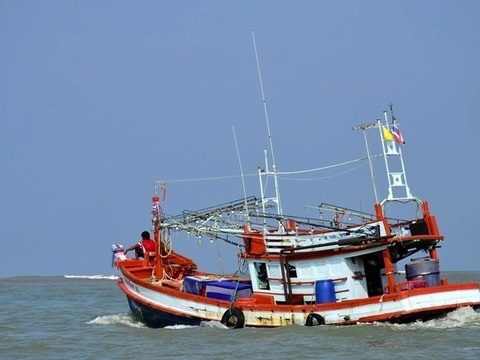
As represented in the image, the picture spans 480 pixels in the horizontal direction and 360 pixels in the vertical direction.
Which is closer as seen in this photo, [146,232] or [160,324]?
[160,324]

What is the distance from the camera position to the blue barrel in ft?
83.1

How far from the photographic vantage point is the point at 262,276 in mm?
27031

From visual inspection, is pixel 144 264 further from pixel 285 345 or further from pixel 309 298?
pixel 285 345

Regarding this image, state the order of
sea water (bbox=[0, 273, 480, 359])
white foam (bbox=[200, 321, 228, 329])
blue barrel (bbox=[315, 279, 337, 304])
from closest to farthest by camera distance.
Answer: sea water (bbox=[0, 273, 480, 359])
blue barrel (bbox=[315, 279, 337, 304])
white foam (bbox=[200, 321, 228, 329])

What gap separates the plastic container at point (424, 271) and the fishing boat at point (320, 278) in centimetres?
3

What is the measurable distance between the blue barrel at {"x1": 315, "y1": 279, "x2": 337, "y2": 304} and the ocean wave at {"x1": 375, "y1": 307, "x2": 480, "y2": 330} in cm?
169

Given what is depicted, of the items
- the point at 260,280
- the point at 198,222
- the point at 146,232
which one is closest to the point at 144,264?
the point at 146,232

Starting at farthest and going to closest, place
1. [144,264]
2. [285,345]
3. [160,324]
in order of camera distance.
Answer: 1. [144,264]
2. [160,324]
3. [285,345]

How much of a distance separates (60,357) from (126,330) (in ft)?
18.2

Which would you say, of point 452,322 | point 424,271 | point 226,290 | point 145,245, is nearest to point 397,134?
point 424,271

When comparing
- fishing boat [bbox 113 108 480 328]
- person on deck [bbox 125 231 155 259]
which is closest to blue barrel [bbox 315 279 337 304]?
fishing boat [bbox 113 108 480 328]

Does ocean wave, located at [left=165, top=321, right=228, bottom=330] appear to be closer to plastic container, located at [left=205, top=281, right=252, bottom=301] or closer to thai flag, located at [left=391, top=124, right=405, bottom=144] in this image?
plastic container, located at [left=205, top=281, right=252, bottom=301]

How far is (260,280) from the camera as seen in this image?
2702 cm

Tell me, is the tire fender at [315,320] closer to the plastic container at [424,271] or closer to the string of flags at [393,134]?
the plastic container at [424,271]
